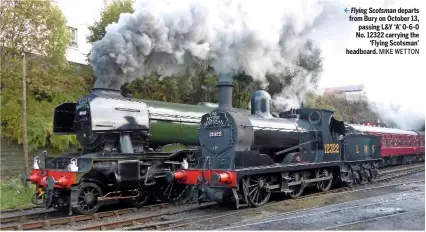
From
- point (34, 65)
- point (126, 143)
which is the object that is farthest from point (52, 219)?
point (34, 65)

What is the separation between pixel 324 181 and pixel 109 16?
44.0 ft

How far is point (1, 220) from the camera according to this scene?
9.96 metres

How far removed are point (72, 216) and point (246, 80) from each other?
48.2ft

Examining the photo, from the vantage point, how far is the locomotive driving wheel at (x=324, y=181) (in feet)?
43.7

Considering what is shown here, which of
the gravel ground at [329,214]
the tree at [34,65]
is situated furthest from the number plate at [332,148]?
the tree at [34,65]

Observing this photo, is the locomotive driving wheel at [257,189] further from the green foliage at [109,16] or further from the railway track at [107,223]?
the green foliage at [109,16]

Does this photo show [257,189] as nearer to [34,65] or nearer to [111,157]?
[111,157]

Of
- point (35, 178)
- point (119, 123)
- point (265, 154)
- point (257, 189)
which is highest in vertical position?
point (119, 123)

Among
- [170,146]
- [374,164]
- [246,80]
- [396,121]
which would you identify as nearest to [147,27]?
[170,146]

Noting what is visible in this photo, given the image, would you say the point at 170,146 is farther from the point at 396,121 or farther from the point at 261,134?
the point at 396,121

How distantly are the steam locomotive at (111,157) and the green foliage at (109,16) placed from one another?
1019 cm

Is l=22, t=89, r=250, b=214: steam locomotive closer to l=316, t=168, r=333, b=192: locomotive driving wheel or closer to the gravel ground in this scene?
the gravel ground

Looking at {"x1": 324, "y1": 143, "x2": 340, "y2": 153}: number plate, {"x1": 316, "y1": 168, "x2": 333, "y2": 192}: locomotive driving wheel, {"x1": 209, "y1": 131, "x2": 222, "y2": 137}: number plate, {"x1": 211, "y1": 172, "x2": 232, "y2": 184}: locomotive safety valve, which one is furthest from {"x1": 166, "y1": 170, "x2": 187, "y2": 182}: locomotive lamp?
{"x1": 324, "y1": 143, "x2": 340, "y2": 153}: number plate

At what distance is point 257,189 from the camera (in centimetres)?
1111
